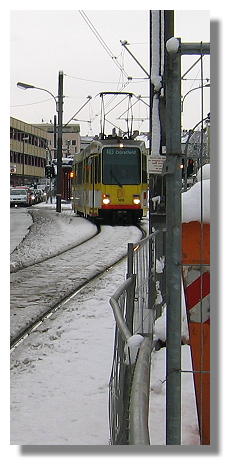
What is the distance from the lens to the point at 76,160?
1158 inches

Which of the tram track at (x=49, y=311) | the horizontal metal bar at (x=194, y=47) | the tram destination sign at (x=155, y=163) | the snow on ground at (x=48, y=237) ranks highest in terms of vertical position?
the horizontal metal bar at (x=194, y=47)

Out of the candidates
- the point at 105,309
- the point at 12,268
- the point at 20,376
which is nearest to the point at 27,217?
the point at 12,268

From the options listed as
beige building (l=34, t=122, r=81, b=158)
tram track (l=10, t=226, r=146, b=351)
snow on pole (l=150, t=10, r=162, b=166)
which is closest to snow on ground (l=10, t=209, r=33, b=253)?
tram track (l=10, t=226, r=146, b=351)

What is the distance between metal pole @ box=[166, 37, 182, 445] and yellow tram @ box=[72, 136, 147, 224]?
1866 centimetres

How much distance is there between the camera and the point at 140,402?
2584 millimetres

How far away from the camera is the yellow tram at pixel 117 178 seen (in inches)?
859

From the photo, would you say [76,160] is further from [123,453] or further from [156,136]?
[123,453]

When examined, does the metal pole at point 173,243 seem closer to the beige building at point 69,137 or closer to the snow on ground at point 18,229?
the snow on ground at point 18,229

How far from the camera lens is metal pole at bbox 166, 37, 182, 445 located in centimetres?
312

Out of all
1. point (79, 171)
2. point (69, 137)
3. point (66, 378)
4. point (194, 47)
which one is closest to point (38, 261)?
point (66, 378)

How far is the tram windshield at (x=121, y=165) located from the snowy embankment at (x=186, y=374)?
1619 centimetres

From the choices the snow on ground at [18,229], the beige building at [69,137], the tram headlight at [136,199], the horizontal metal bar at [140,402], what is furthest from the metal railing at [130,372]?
the beige building at [69,137]

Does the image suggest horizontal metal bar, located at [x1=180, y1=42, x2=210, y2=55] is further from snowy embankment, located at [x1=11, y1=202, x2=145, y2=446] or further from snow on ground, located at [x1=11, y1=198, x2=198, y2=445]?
snowy embankment, located at [x1=11, y1=202, x2=145, y2=446]

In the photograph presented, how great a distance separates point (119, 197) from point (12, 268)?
10.4m
